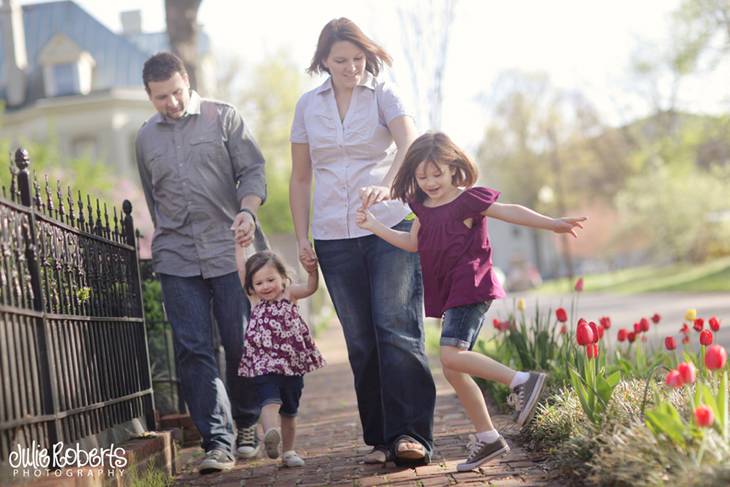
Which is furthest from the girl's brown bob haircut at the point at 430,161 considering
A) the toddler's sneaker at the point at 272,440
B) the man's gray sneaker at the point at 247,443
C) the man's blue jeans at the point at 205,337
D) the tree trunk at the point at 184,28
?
the tree trunk at the point at 184,28

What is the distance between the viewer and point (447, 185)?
16.0ft

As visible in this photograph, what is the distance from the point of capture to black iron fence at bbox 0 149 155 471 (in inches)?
154

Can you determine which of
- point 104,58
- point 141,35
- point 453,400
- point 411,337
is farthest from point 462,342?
point 141,35

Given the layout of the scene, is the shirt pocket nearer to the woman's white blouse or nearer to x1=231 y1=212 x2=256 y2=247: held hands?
x1=231 y1=212 x2=256 y2=247: held hands

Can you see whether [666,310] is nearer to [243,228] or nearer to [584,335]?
[243,228]

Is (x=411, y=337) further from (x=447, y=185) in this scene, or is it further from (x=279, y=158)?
(x=279, y=158)

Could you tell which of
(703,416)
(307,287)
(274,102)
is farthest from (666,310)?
(274,102)

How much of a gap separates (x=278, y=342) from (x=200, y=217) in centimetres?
80

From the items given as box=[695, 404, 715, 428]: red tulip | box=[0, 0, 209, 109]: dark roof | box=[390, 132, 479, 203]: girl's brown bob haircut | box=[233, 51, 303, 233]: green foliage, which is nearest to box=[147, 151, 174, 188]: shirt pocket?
box=[390, 132, 479, 203]: girl's brown bob haircut

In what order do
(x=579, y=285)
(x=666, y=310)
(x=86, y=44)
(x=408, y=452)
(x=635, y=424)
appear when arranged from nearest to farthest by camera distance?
(x=635, y=424) → (x=408, y=452) → (x=579, y=285) → (x=666, y=310) → (x=86, y=44)

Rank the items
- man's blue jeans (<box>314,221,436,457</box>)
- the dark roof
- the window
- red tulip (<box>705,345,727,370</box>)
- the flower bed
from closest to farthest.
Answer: the flower bed < red tulip (<box>705,345,727,370</box>) < man's blue jeans (<box>314,221,436,457</box>) < the window < the dark roof

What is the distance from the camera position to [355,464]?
17.5 feet

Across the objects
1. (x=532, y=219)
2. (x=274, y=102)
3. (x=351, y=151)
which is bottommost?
(x=532, y=219)

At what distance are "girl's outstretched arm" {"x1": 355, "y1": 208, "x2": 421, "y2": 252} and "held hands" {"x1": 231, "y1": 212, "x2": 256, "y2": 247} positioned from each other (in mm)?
678
